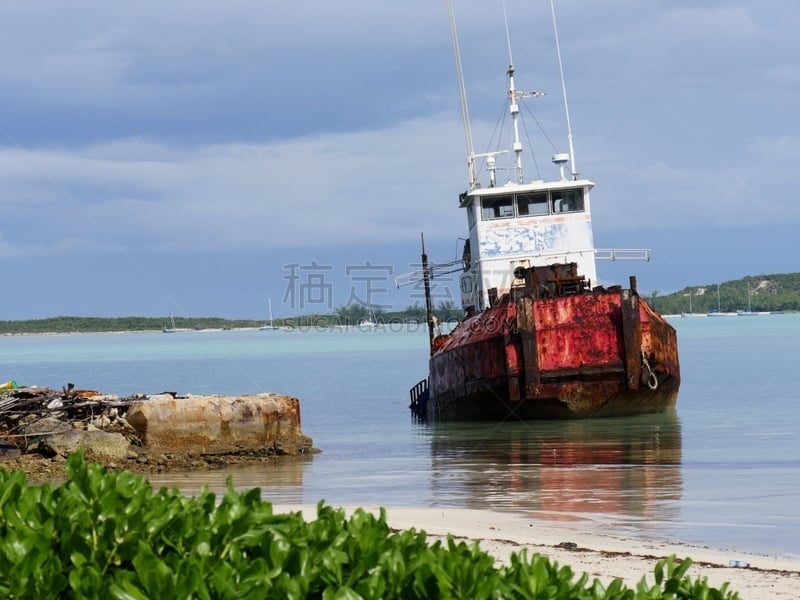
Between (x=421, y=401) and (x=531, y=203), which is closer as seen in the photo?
(x=531, y=203)

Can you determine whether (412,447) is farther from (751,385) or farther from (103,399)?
(751,385)

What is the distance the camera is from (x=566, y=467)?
58.1 ft

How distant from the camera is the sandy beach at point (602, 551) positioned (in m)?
7.76

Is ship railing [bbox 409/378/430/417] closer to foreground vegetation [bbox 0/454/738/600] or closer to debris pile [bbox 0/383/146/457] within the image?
debris pile [bbox 0/383/146/457]

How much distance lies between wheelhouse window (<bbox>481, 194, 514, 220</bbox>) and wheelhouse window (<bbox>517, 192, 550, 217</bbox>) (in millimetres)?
205

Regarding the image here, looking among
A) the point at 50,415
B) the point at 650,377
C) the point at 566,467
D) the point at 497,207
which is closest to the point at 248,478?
the point at 50,415

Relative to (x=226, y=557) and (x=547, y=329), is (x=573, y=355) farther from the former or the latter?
(x=226, y=557)

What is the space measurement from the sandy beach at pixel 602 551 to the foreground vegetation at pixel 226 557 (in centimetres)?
317

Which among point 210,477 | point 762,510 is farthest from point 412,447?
point 762,510

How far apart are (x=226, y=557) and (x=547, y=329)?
19.1 metres

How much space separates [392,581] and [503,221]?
24233mm

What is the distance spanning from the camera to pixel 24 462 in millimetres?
15766

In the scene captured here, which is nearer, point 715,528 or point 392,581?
point 392,581

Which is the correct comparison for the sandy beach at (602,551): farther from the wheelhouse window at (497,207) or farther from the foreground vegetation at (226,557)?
the wheelhouse window at (497,207)
